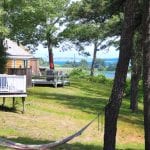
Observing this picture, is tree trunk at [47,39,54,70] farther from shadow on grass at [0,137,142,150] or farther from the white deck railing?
shadow on grass at [0,137,142,150]

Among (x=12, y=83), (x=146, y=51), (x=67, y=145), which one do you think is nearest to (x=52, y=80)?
(x=12, y=83)

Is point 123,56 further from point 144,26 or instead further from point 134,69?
point 134,69

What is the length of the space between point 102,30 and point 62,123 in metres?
21.7

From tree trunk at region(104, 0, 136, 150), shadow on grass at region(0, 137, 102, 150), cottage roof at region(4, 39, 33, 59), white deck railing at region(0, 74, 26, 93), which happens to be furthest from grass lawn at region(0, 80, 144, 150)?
cottage roof at region(4, 39, 33, 59)

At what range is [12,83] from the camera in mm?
22422

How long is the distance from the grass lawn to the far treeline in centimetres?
219

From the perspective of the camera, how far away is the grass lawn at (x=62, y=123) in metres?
17.7

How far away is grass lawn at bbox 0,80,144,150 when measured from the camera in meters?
17.7

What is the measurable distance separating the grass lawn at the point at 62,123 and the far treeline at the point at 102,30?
219 cm

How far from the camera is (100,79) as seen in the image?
57031 millimetres

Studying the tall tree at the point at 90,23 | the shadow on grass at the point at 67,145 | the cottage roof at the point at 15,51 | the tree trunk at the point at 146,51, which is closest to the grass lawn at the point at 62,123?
the shadow on grass at the point at 67,145

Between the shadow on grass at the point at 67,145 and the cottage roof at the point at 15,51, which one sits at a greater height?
the cottage roof at the point at 15,51

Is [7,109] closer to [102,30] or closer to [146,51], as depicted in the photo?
[146,51]

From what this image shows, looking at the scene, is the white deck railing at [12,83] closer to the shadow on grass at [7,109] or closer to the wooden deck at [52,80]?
the shadow on grass at [7,109]
